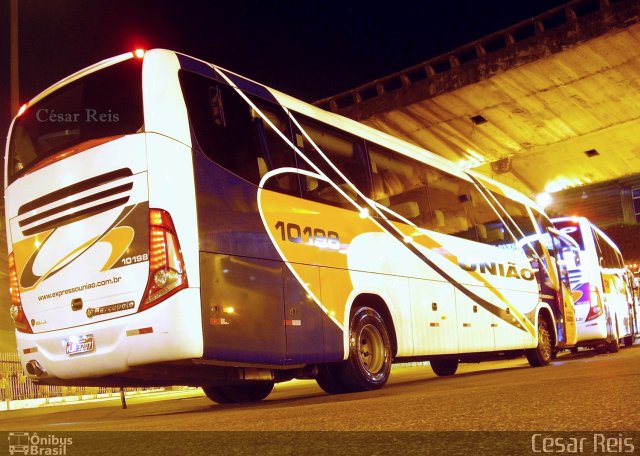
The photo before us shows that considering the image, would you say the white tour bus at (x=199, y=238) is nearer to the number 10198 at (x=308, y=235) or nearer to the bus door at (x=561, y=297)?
the number 10198 at (x=308, y=235)

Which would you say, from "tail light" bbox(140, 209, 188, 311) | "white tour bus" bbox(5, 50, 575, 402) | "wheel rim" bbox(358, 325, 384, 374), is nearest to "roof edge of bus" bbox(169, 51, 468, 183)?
"white tour bus" bbox(5, 50, 575, 402)

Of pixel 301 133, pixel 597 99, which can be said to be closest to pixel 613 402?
pixel 301 133

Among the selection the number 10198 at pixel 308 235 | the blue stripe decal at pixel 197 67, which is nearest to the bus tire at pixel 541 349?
A: the number 10198 at pixel 308 235

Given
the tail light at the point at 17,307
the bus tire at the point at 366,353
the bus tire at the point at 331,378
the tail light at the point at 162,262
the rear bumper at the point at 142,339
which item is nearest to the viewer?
the rear bumper at the point at 142,339

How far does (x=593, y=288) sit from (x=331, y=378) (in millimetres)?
11498

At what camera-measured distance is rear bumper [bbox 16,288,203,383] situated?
609 centimetres

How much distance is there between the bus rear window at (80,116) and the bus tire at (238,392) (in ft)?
11.8

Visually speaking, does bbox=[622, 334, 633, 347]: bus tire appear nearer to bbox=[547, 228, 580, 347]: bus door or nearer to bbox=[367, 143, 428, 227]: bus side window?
bbox=[547, 228, 580, 347]: bus door

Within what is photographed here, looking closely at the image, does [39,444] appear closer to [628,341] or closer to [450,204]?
[450,204]

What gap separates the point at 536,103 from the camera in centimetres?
2855

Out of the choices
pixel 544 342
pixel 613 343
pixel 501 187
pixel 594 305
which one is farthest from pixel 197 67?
pixel 613 343

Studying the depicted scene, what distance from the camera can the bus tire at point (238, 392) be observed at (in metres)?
9.16

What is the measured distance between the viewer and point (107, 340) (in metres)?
6.45

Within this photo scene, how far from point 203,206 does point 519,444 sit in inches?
163
